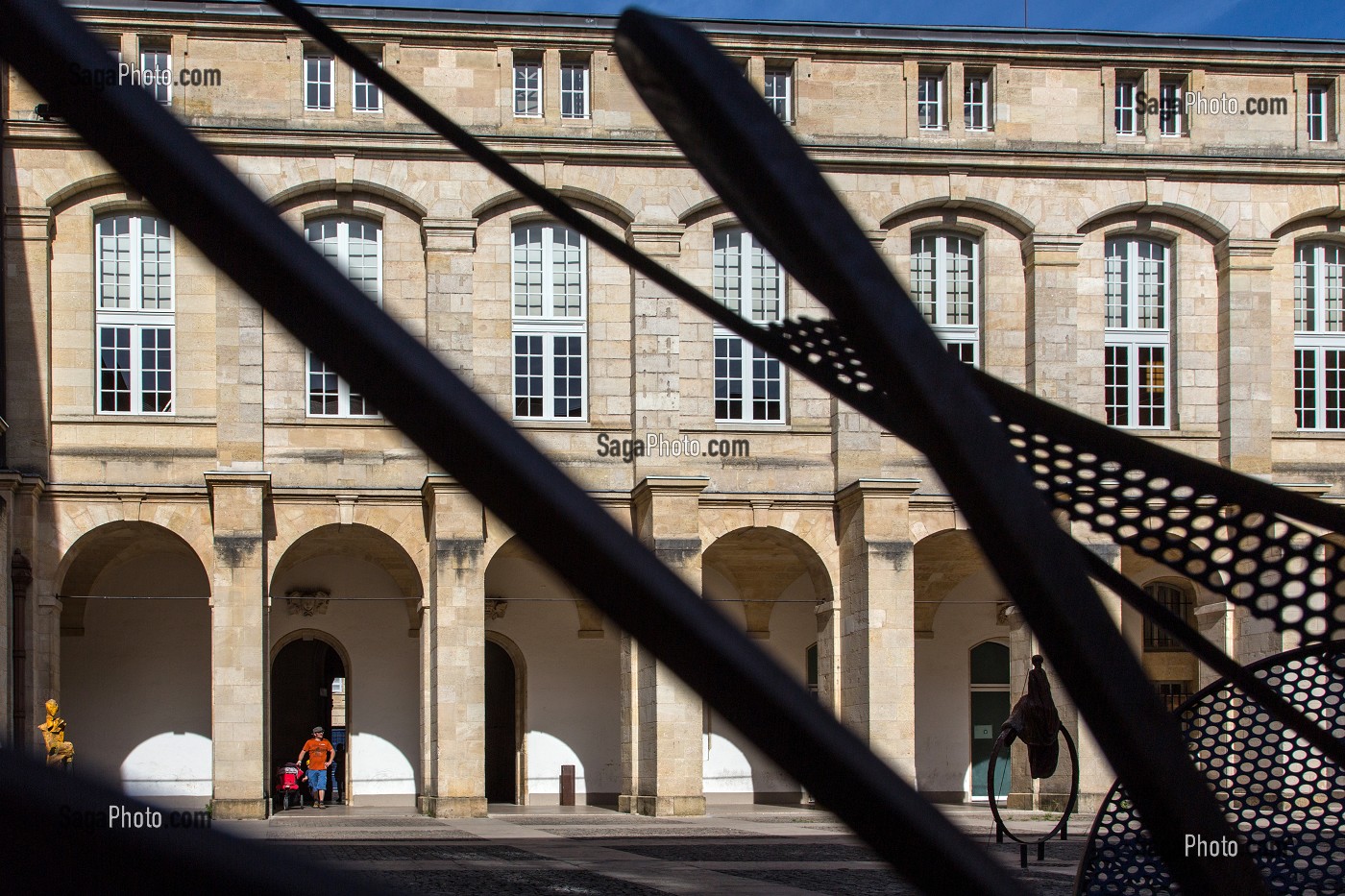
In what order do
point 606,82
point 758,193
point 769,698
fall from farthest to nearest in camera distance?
point 606,82, point 758,193, point 769,698

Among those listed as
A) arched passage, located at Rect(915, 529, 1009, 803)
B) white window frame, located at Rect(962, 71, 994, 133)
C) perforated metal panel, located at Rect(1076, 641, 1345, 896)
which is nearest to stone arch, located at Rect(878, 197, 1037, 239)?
white window frame, located at Rect(962, 71, 994, 133)

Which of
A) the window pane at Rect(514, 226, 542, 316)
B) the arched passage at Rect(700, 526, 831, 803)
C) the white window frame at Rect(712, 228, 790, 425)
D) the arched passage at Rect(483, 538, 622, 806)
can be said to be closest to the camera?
the window pane at Rect(514, 226, 542, 316)

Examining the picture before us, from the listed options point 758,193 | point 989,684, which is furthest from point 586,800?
point 758,193

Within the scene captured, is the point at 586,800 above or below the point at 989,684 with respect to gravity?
below

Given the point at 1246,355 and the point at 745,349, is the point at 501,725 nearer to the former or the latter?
the point at 745,349

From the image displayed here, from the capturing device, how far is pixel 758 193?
1627mm

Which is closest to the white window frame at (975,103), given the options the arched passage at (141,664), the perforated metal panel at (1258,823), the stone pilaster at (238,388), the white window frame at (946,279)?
the white window frame at (946,279)

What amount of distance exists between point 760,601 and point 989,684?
500 cm

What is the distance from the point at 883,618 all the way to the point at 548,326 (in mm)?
7698

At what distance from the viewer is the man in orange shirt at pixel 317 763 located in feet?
100

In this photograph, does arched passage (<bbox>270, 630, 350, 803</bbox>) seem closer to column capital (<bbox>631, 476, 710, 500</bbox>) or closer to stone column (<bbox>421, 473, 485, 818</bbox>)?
stone column (<bbox>421, 473, 485, 818</bbox>)

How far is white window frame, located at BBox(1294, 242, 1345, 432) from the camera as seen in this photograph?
2969 cm

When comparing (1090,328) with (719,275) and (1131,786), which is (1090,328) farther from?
(1131,786)

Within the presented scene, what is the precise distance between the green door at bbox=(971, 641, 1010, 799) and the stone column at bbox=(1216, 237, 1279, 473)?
6.70 meters
